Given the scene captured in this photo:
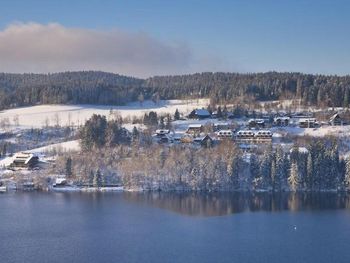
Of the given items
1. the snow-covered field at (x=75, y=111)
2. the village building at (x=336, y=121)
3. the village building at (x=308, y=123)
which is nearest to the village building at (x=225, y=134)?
the village building at (x=308, y=123)

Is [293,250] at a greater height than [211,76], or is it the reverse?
[211,76]

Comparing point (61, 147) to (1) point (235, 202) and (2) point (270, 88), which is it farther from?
(2) point (270, 88)

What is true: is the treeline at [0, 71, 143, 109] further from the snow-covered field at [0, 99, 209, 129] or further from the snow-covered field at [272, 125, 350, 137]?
the snow-covered field at [272, 125, 350, 137]

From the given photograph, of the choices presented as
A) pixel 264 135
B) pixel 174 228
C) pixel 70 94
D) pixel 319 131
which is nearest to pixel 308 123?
pixel 319 131

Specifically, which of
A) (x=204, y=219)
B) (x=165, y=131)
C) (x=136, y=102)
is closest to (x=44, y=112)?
(x=136, y=102)

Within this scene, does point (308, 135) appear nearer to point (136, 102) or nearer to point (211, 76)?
point (136, 102)

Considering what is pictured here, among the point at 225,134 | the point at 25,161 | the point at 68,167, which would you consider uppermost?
the point at 225,134
